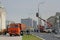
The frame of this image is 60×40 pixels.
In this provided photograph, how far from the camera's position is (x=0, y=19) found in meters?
81.6

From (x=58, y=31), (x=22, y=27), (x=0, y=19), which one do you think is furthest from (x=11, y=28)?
(x=0, y=19)

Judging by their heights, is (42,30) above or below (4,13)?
below

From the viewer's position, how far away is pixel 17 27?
42.0 m

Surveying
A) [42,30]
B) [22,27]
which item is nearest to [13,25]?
[22,27]

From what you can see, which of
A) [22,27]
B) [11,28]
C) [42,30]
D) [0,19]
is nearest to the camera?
[11,28]

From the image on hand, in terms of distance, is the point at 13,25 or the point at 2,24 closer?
the point at 13,25

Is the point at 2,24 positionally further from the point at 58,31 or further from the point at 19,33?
the point at 19,33

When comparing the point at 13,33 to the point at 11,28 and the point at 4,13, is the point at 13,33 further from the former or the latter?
the point at 4,13

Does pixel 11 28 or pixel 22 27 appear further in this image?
pixel 22 27

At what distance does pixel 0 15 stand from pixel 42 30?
17401 millimetres

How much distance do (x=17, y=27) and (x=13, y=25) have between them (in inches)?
32.7

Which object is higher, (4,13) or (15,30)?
(4,13)

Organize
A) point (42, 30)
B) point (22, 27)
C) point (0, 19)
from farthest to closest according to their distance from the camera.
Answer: point (42, 30), point (0, 19), point (22, 27)

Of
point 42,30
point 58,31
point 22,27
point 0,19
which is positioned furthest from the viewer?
point 42,30
